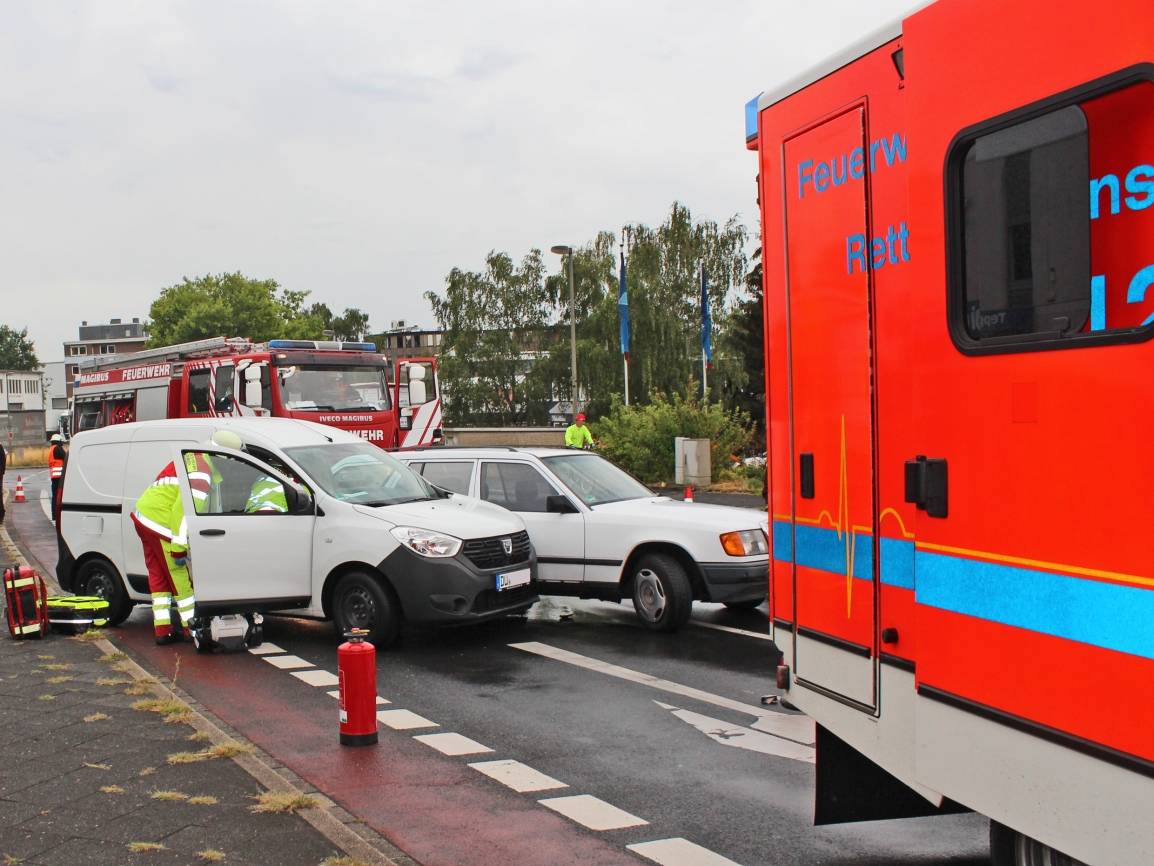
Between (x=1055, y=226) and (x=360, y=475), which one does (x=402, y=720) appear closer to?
(x=360, y=475)

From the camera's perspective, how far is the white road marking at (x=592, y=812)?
215 inches

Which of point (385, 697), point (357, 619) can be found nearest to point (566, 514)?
point (357, 619)

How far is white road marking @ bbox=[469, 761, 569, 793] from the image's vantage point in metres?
6.07

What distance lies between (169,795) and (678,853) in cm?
239

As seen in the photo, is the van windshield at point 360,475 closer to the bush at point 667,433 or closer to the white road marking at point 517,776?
the white road marking at point 517,776

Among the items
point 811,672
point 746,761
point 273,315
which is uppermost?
point 273,315

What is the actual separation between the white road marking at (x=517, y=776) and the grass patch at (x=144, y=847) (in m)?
1.76

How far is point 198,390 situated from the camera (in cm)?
2266

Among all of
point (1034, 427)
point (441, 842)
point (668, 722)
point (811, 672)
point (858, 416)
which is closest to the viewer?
point (1034, 427)

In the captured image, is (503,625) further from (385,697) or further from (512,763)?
(512,763)

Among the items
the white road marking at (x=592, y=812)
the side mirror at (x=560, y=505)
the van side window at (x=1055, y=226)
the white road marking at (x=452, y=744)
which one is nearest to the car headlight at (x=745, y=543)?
the side mirror at (x=560, y=505)

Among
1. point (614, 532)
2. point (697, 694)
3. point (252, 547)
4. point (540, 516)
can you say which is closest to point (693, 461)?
point (540, 516)

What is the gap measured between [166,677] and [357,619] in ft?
5.11

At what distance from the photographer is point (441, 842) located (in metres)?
5.21
